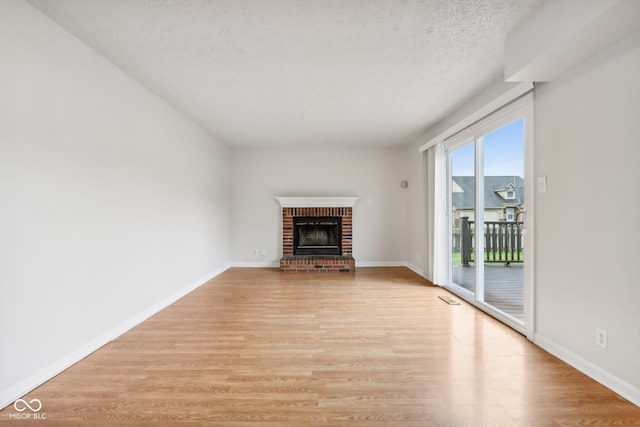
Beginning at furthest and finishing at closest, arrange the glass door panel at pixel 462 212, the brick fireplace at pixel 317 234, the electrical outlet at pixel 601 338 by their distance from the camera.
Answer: the brick fireplace at pixel 317 234 → the glass door panel at pixel 462 212 → the electrical outlet at pixel 601 338

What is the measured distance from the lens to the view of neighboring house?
9.53 ft

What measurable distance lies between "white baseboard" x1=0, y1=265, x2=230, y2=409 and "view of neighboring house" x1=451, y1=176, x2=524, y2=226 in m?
3.96

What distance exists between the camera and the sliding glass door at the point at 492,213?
2795 mm

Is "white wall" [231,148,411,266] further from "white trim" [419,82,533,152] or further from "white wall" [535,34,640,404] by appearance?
"white wall" [535,34,640,404]

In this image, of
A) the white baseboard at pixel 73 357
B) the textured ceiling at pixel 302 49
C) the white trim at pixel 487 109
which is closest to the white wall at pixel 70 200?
the white baseboard at pixel 73 357

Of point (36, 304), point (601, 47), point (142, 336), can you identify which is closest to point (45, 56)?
point (36, 304)

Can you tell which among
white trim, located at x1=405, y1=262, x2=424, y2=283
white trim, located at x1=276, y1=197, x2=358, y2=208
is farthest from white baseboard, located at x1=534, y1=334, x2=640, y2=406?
white trim, located at x1=276, y1=197, x2=358, y2=208

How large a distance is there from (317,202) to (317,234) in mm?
728

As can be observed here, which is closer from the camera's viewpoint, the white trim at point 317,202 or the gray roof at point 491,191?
the gray roof at point 491,191

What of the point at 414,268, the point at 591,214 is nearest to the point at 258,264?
the point at 414,268

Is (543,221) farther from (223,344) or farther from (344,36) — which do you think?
(223,344)

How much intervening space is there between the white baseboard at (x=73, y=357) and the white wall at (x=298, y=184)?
2.47 meters

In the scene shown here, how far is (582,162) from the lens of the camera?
6.53ft

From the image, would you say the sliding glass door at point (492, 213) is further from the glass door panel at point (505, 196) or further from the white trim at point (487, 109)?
the white trim at point (487, 109)
